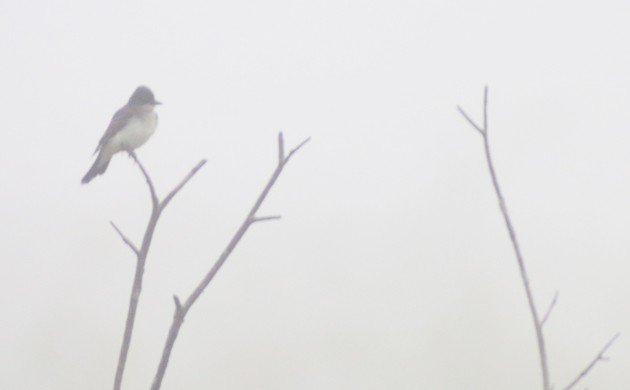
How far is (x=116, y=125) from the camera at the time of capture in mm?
5199

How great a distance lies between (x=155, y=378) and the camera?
122 centimetres

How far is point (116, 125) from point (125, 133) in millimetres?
132

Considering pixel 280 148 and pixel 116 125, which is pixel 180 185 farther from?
pixel 116 125

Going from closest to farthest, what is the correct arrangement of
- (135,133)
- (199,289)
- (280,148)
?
1. (199,289)
2. (280,148)
3. (135,133)

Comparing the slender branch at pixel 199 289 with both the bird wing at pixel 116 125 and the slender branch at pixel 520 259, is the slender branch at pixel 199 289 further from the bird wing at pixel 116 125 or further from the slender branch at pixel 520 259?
the bird wing at pixel 116 125

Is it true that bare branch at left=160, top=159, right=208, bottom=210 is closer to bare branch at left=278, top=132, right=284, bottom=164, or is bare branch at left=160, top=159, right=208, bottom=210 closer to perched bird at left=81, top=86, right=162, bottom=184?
bare branch at left=278, top=132, right=284, bottom=164

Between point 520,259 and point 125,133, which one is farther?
point 125,133

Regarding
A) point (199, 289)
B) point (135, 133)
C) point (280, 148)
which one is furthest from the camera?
point (135, 133)

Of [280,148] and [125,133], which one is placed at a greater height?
[280,148]

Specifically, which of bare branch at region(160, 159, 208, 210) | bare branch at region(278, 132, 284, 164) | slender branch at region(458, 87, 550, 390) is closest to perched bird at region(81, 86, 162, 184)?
bare branch at region(160, 159, 208, 210)

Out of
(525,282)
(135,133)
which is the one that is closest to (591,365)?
(525,282)

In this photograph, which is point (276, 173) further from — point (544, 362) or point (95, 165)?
point (95, 165)

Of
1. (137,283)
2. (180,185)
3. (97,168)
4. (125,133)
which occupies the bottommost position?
(97,168)

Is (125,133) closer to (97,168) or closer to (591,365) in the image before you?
(97,168)
